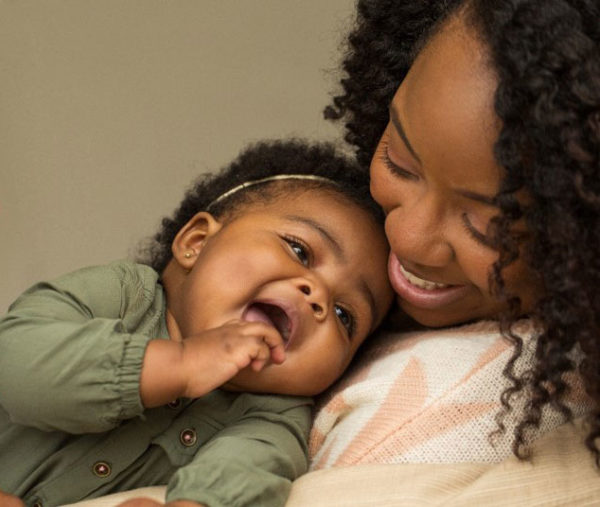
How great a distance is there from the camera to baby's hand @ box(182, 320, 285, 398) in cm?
116

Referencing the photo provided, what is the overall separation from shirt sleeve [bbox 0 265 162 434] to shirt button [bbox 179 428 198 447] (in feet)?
0.41

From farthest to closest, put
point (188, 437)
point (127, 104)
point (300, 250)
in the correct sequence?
1. point (127, 104)
2. point (300, 250)
3. point (188, 437)

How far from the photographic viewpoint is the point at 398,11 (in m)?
1.51

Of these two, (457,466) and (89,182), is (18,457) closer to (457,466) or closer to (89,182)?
(457,466)

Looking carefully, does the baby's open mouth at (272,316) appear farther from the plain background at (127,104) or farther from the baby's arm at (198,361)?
the plain background at (127,104)

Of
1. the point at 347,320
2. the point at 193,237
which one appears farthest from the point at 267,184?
the point at 347,320

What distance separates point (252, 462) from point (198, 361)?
0.13 m

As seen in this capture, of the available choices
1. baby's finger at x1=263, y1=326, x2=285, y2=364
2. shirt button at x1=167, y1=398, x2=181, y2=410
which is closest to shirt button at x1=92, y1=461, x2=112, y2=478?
shirt button at x1=167, y1=398, x2=181, y2=410

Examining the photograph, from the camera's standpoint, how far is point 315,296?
1.32 meters

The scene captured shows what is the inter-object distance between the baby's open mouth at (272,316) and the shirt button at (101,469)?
245 mm

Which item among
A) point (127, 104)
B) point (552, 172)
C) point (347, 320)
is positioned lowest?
point (347, 320)

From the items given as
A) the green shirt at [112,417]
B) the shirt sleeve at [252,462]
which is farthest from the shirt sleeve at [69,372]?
the shirt sleeve at [252,462]

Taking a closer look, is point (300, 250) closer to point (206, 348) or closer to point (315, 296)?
point (315, 296)

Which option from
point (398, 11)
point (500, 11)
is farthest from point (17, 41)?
point (500, 11)
